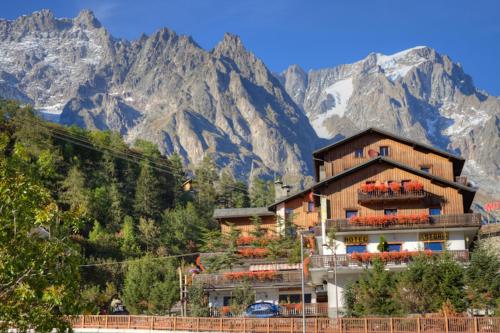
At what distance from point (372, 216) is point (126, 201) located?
6537 centimetres

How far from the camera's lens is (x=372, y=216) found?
5178cm

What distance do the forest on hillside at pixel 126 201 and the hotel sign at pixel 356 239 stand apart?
12842mm

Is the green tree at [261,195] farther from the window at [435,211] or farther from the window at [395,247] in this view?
the window at [395,247]

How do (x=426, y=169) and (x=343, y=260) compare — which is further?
(x=426, y=169)

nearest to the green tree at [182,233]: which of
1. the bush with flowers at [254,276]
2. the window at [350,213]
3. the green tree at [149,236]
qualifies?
the green tree at [149,236]

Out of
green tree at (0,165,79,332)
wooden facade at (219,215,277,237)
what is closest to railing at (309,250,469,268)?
wooden facade at (219,215,277,237)

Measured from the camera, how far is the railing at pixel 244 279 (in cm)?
5347

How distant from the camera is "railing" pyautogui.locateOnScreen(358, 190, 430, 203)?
5203cm

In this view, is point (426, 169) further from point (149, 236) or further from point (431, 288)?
point (149, 236)

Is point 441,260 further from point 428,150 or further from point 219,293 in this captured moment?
point 219,293

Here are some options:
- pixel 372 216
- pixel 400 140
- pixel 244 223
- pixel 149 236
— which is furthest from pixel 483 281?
pixel 149 236

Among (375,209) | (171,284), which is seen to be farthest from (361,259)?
(171,284)

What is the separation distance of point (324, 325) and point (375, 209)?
1743 centimetres

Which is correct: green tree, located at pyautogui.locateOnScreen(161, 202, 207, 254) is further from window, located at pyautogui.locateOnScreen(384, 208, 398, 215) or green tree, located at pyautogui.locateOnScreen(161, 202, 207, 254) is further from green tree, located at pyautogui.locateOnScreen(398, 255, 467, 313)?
green tree, located at pyautogui.locateOnScreen(398, 255, 467, 313)
